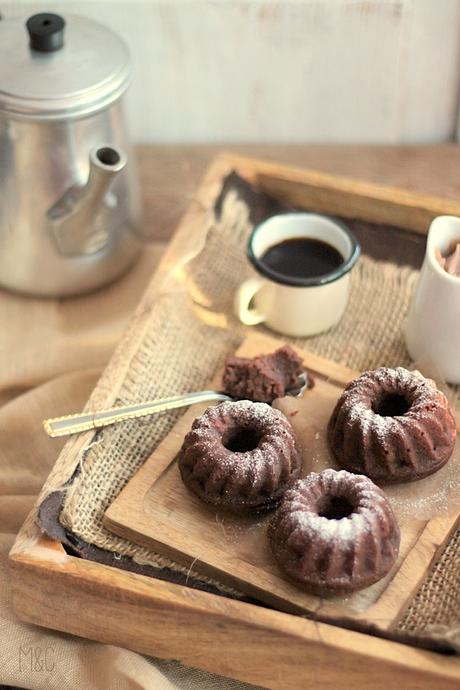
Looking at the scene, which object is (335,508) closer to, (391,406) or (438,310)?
(391,406)

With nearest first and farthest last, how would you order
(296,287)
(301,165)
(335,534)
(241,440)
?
(335,534) < (241,440) < (296,287) < (301,165)

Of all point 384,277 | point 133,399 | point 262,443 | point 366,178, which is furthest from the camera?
point 366,178

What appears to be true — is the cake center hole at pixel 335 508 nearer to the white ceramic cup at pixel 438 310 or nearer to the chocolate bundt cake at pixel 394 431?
the chocolate bundt cake at pixel 394 431

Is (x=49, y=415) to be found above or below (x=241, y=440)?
below

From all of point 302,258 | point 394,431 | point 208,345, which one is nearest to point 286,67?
point 302,258

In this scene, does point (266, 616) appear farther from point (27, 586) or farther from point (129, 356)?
point (129, 356)

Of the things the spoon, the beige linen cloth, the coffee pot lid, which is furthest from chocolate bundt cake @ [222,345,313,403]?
the coffee pot lid

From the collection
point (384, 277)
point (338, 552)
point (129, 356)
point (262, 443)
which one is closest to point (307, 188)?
point (384, 277)
